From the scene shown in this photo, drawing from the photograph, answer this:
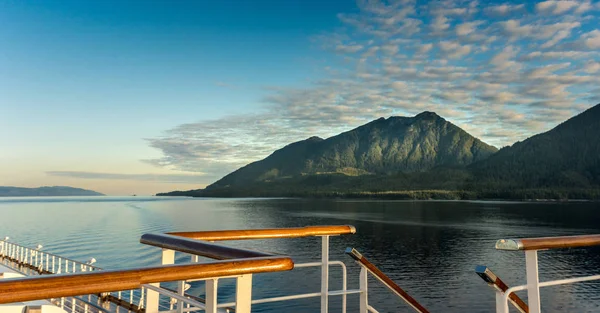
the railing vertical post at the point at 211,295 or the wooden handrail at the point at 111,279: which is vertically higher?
the wooden handrail at the point at 111,279

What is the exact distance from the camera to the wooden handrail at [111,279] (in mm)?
1332

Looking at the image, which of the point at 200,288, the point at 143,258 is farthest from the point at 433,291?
the point at 143,258

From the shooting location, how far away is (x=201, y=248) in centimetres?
208

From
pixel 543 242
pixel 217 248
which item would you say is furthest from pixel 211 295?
pixel 543 242

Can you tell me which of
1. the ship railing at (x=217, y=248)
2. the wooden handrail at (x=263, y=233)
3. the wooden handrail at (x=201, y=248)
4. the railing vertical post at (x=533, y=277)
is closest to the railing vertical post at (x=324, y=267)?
the ship railing at (x=217, y=248)

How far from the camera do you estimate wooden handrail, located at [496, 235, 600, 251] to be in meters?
2.27

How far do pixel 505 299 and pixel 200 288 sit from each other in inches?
1231

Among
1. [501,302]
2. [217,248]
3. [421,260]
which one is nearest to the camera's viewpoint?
[217,248]

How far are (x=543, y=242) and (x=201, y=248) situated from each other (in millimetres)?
1704

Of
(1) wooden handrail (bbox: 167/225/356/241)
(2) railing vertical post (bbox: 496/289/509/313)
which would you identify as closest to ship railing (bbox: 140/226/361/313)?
(1) wooden handrail (bbox: 167/225/356/241)

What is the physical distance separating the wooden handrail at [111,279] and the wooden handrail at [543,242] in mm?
1208

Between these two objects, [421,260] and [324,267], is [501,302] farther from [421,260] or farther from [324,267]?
[421,260]

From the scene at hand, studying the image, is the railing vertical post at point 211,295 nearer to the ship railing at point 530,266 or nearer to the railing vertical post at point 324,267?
the ship railing at point 530,266

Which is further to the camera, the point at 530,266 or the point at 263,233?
the point at 263,233
